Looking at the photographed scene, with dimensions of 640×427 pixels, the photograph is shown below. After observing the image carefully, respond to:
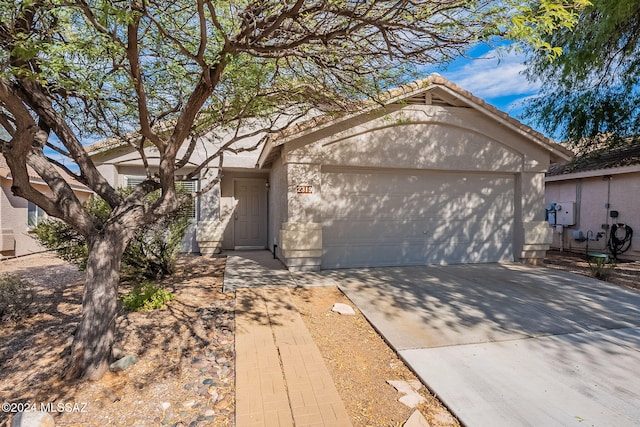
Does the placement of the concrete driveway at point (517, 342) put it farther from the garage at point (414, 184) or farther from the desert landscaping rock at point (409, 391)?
the garage at point (414, 184)

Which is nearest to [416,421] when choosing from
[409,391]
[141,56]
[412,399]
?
[412,399]

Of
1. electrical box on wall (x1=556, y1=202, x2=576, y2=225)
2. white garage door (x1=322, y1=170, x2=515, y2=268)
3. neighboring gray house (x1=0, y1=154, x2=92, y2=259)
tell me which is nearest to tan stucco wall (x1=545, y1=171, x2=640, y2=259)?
electrical box on wall (x1=556, y1=202, x2=576, y2=225)

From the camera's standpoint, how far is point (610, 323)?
174 inches

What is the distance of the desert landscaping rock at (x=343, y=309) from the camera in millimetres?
4842

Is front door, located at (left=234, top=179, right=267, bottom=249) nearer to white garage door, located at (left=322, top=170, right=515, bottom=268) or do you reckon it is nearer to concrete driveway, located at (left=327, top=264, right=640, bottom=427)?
white garage door, located at (left=322, top=170, right=515, bottom=268)

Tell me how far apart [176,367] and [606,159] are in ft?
47.1

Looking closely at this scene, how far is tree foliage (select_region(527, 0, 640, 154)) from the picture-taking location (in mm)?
8438

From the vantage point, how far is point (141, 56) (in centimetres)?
455

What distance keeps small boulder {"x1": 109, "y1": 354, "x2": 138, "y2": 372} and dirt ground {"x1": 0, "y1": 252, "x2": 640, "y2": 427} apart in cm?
9

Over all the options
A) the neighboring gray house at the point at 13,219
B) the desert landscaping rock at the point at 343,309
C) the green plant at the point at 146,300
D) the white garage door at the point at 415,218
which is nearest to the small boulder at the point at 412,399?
the desert landscaping rock at the point at 343,309

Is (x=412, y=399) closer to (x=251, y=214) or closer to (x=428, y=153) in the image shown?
(x=428, y=153)

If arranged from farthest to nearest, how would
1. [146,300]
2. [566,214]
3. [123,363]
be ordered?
[566,214] → [146,300] → [123,363]

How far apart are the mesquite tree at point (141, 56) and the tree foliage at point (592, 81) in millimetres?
6414

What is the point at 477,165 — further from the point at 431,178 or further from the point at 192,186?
the point at 192,186
